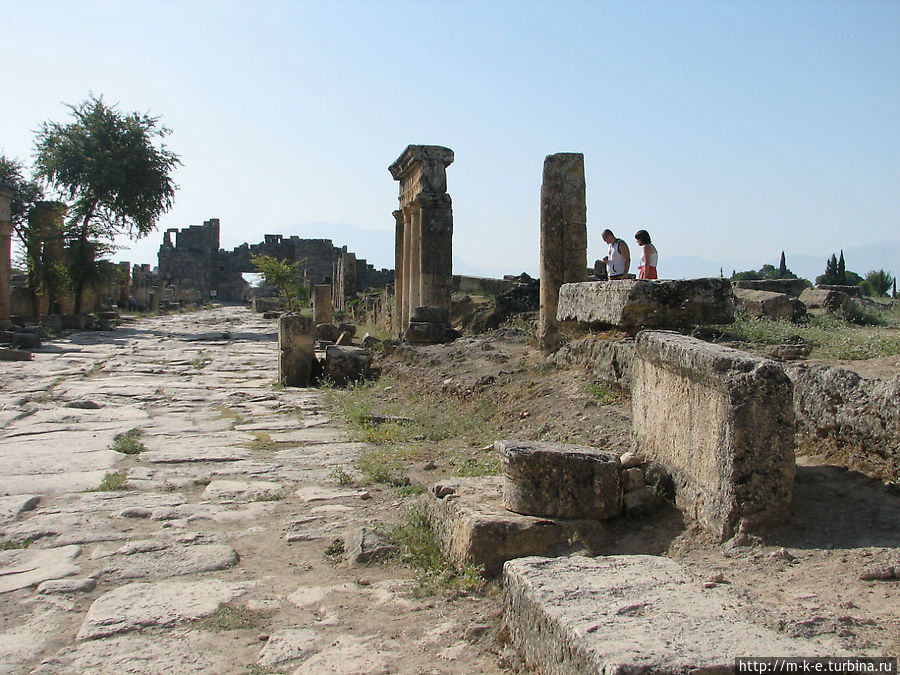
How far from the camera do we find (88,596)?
3.35 metres

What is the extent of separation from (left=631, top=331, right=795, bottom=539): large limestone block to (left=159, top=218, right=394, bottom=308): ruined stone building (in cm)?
5143

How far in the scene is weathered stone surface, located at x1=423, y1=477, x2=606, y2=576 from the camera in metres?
3.40

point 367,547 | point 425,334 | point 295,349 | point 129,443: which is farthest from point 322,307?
point 367,547

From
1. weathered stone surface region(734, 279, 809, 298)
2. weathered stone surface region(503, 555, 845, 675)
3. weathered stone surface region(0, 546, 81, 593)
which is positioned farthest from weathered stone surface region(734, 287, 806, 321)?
weathered stone surface region(0, 546, 81, 593)

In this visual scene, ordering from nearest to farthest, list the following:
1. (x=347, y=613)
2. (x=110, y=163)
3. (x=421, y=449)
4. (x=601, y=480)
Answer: (x=347, y=613) → (x=601, y=480) → (x=421, y=449) → (x=110, y=163)

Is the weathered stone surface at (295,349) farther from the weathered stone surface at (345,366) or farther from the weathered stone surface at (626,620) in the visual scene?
the weathered stone surface at (626,620)

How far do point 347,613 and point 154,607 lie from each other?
2.68 feet

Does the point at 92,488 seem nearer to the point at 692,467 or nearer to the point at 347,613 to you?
the point at 347,613

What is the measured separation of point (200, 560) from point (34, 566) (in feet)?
2.55

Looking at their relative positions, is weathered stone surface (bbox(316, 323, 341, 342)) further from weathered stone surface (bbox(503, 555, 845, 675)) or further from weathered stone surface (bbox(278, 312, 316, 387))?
weathered stone surface (bbox(503, 555, 845, 675))

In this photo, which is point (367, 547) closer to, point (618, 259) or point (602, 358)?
point (602, 358)

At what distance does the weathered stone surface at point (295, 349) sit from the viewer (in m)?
10.9

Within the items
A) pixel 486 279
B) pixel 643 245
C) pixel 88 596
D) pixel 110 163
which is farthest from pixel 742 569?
pixel 110 163

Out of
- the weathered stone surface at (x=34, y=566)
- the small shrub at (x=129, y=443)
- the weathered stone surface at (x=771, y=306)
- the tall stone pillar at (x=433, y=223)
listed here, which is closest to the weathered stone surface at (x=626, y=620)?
the weathered stone surface at (x=34, y=566)
